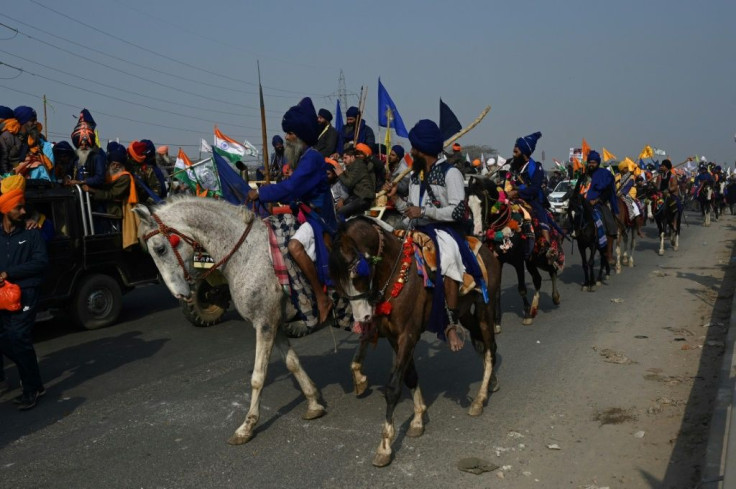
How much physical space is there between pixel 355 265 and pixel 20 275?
13.4 ft

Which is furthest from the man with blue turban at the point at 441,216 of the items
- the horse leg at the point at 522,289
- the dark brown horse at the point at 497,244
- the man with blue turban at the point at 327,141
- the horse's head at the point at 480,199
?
the man with blue turban at the point at 327,141

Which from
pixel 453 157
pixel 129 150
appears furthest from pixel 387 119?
pixel 129 150

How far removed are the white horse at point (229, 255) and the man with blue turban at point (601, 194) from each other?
9635mm

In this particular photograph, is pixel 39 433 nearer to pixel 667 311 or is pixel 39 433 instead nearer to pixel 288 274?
pixel 288 274

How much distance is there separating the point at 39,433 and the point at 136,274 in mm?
5229

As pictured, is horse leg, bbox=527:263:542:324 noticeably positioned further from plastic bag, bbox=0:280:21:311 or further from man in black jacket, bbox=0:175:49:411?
plastic bag, bbox=0:280:21:311

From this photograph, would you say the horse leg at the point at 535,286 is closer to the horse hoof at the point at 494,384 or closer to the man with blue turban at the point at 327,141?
the horse hoof at the point at 494,384

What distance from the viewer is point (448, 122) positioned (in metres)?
7.83

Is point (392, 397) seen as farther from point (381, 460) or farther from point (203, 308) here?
point (203, 308)

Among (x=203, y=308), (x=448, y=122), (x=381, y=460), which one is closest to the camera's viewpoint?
(x=381, y=460)

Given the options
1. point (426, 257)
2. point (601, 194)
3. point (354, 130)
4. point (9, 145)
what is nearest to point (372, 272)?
point (426, 257)

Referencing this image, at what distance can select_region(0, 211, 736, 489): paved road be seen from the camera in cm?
510

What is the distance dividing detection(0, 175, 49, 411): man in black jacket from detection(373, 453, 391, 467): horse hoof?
4.04 meters

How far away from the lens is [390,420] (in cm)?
521
